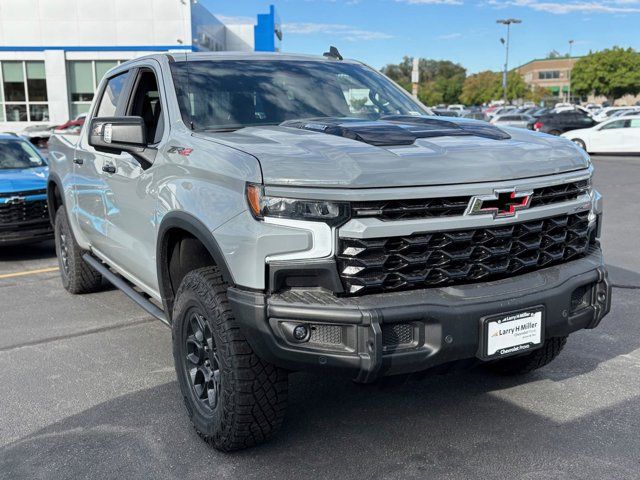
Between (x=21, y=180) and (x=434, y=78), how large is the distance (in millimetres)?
163291

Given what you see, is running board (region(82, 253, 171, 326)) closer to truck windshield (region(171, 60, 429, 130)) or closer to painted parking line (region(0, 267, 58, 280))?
truck windshield (region(171, 60, 429, 130))

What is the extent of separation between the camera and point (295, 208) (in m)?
2.85

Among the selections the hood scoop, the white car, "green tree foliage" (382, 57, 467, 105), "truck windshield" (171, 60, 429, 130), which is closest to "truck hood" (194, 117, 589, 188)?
the hood scoop

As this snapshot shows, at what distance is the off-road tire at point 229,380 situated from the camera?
302cm

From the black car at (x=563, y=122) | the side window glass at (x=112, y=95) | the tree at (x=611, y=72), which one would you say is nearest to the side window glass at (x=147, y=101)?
the side window glass at (x=112, y=95)

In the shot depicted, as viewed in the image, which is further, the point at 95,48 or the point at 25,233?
the point at 95,48

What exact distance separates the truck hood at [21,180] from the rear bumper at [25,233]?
1.42 feet

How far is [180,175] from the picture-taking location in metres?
3.48

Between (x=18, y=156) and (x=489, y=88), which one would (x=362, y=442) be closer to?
(x=18, y=156)

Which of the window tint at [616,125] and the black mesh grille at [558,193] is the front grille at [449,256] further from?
the window tint at [616,125]

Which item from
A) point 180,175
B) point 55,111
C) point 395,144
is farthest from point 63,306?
point 55,111

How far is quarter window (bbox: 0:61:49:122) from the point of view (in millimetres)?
33719

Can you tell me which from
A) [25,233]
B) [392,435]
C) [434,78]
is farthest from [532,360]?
[434,78]

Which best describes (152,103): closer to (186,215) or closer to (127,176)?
(127,176)
